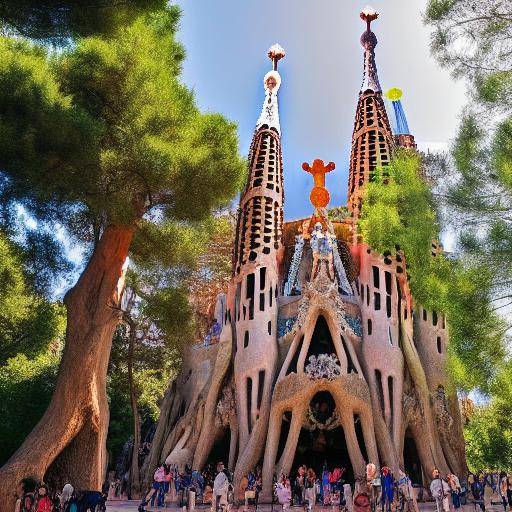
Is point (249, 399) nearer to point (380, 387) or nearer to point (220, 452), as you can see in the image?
point (220, 452)

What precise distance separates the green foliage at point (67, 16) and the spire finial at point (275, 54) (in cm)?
1808

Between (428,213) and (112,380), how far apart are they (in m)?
13.3

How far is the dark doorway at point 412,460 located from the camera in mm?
18220

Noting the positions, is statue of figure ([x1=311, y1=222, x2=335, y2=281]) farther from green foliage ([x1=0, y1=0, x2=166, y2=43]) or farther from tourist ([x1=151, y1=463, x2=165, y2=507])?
green foliage ([x1=0, y1=0, x2=166, y2=43])

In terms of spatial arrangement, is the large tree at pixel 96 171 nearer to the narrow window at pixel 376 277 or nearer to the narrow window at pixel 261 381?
the narrow window at pixel 261 381

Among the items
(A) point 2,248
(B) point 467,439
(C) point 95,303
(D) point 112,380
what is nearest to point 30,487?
(C) point 95,303

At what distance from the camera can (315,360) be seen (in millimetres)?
16906

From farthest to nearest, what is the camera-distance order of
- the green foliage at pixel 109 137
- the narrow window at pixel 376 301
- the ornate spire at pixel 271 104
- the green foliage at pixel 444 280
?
the ornate spire at pixel 271 104
the narrow window at pixel 376 301
the green foliage at pixel 444 280
the green foliage at pixel 109 137

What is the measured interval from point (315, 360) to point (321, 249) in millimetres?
3863

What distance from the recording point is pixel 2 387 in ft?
45.4

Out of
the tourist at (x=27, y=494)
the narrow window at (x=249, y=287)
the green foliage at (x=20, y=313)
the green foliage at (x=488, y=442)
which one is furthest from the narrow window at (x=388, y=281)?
the tourist at (x=27, y=494)

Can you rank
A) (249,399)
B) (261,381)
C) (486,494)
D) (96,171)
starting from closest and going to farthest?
(96,171), (486,494), (261,381), (249,399)

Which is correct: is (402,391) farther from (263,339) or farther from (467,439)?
(467,439)

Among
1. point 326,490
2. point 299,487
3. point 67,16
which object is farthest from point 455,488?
point 67,16
